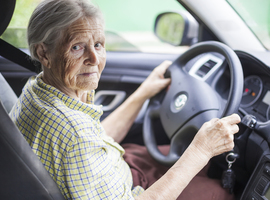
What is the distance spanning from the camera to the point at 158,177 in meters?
1.43

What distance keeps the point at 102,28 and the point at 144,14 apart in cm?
232

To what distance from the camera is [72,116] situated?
96 centimetres

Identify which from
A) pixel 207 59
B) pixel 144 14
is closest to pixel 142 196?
pixel 207 59

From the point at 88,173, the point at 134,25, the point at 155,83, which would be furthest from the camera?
the point at 134,25

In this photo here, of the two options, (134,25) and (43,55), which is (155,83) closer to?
(43,55)

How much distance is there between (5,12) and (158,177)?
928 mm

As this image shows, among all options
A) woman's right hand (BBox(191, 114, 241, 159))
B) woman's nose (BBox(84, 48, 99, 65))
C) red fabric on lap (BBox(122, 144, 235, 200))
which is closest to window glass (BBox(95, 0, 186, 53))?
woman's nose (BBox(84, 48, 99, 65))

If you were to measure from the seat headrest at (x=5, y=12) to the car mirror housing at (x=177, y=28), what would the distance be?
116 cm

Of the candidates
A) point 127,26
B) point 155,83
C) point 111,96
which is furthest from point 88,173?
point 127,26

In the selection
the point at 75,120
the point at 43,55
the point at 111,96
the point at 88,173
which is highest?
the point at 43,55

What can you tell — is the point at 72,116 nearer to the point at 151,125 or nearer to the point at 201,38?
the point at 151,125

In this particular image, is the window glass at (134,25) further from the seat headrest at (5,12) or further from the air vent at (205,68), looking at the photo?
the seat headrest at (5,12)

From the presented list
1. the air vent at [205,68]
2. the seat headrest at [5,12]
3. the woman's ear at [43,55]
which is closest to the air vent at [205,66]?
the air vent at [205,68]

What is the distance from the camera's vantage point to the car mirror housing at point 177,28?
6.50 ft
